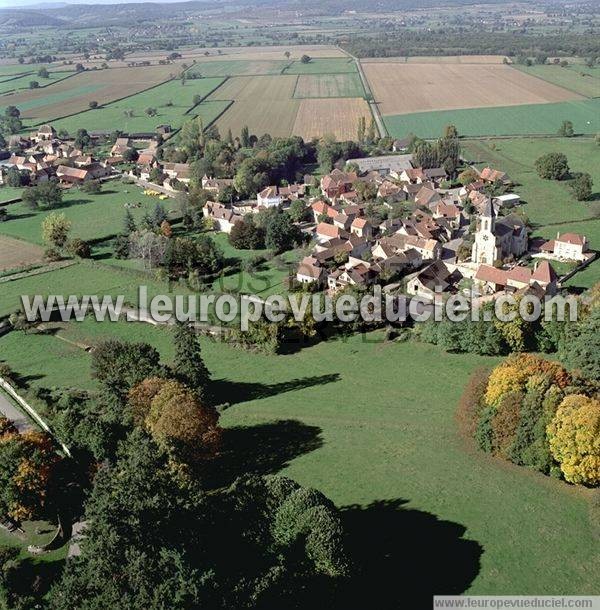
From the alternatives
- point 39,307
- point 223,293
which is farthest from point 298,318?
point 39,307

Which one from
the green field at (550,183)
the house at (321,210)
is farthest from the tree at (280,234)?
the green field at (550,183)

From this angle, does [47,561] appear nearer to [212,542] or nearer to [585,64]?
[212,542]

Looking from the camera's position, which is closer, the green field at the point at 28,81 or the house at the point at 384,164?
the house at the point at 384,164

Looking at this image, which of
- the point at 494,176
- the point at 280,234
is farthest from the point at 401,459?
the point at 494,176

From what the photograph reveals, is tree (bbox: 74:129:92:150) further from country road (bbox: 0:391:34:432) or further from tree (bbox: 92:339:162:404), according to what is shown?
tree (bbox: 92:339:162:404)

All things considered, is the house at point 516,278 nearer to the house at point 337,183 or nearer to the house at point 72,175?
the house at point 337,183
